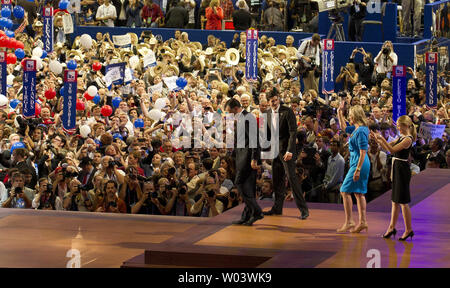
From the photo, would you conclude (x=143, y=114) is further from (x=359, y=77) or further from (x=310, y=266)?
(x=310, y=266)

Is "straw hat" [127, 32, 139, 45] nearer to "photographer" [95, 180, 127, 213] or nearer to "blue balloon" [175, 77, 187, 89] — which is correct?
"blue balloon" [175, 77, 187, 89]

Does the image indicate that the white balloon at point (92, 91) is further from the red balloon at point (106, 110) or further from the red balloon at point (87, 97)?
the red balloon at point (106, 110)

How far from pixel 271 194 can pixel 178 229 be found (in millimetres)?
1834

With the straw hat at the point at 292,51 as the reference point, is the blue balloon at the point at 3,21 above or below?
above

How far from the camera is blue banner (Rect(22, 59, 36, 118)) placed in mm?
Result: 16281

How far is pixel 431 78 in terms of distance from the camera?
60.4ft

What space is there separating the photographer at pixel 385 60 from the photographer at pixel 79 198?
10.1 meters

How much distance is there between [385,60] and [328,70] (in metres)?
2.54

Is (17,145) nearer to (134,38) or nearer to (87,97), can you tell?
(87,97)

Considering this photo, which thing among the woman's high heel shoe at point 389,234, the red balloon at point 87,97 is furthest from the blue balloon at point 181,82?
the woman's high heel shoe at point 389,234

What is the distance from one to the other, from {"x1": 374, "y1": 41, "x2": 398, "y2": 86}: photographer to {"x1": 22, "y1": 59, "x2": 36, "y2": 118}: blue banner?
8569mm

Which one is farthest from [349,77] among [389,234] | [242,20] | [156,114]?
[389,234]

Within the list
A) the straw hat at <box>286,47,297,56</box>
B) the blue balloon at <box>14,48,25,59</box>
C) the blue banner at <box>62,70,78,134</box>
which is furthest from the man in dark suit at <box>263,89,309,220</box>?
the straw hat at <box>286,47,297,56</box>

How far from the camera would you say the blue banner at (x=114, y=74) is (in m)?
18.8
